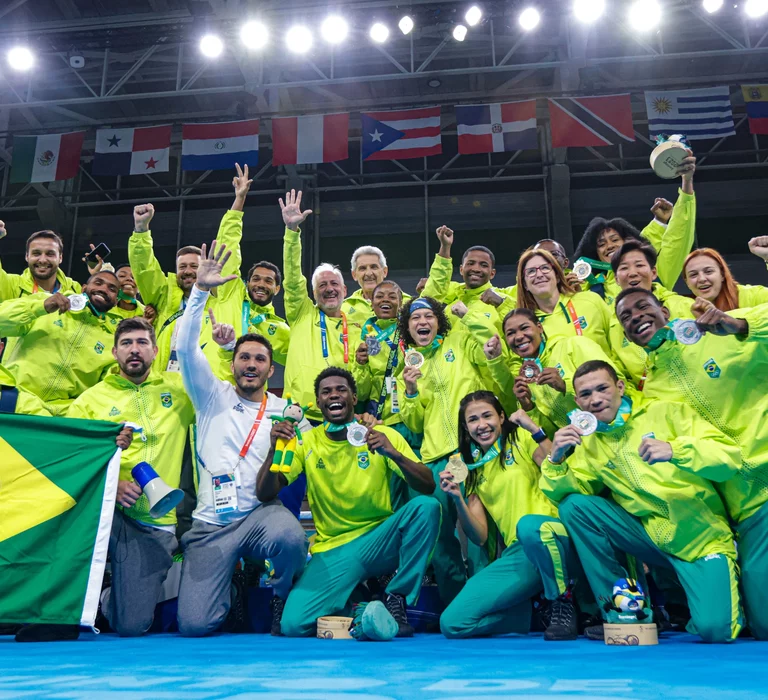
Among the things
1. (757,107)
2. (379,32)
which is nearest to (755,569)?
(379,32)

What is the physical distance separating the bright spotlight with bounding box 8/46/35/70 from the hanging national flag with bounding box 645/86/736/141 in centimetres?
1103

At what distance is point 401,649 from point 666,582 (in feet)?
6.05

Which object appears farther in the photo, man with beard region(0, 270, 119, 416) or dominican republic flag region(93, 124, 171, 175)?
dominican republic flag region(93, 124, 171, 175)

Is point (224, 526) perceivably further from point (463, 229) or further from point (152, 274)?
point (463, 229)

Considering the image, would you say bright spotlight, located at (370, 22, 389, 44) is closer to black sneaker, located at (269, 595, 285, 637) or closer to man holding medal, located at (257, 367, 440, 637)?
man holding medal, located at (257, 367, 440, 637)

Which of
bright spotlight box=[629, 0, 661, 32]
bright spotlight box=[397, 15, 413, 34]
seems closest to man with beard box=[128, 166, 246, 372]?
bright spotlight box=[397, 15, 413, 34]

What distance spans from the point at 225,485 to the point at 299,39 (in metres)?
9.51

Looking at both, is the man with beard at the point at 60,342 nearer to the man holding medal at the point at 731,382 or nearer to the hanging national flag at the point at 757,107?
the man holding medal at the point at 731,382

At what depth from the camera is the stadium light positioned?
11.8 metres

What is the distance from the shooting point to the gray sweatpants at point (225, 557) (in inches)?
171

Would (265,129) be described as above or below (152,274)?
above

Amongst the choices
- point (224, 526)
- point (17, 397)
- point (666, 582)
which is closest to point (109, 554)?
point (224, 526)

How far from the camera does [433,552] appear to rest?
4457 millimetres

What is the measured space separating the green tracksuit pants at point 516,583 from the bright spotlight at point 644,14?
10.4 m
